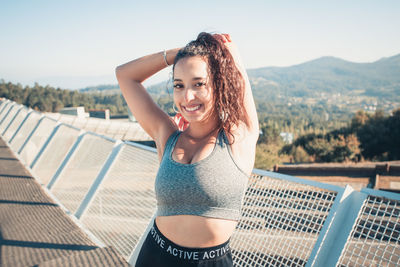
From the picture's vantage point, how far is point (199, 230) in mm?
1146

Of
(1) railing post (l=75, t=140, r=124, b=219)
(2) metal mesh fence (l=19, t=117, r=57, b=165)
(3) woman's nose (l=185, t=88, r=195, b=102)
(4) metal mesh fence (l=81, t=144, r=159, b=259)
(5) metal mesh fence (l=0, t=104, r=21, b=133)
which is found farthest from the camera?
(5) metal mesh fence (l=0, t=104, r=21, b=133)

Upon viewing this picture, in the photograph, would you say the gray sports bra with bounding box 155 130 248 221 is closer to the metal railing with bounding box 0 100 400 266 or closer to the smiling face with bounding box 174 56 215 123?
the smiling face with bounding box 174 56 215 123

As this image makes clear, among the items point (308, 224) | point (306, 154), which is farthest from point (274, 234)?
point (306, 154)

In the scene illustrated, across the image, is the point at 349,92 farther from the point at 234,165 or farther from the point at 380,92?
the point at 234,165

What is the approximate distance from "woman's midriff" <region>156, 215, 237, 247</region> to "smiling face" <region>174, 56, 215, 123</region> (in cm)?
42

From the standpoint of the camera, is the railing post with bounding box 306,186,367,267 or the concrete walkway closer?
the railing post with bounding box 306,186,367,267

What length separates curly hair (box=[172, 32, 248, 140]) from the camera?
1.26m

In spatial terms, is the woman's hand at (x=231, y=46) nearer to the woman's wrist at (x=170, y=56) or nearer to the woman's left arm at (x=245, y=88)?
the woman's left arm at (x=245, y=88)

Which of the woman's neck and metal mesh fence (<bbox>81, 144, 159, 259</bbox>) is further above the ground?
the woman's neck

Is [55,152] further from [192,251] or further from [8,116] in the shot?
[8,116]

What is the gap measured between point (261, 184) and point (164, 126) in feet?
2.22

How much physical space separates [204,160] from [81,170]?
2.58m

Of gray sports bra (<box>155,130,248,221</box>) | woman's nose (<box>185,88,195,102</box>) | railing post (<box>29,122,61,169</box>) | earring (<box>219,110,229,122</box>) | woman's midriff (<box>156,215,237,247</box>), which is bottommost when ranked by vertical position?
railing post (<box>29,122,61,169</box>)

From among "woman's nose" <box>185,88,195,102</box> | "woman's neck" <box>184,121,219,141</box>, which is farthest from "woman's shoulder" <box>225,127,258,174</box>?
"woman's nose" <box>185,88,195,102</box>
